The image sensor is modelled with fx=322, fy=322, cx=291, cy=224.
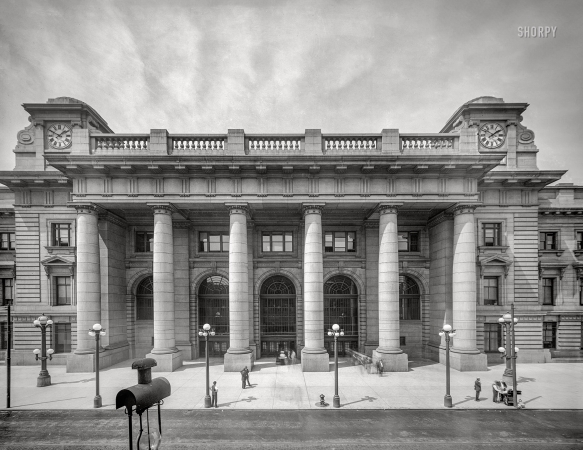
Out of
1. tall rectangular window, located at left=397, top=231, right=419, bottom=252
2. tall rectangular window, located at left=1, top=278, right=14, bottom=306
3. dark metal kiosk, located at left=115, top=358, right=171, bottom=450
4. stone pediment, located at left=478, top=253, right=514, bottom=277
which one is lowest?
tall rectangular window, located at left=1, top=278, right=14, bottom=306

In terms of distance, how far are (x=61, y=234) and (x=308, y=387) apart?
2238 cm

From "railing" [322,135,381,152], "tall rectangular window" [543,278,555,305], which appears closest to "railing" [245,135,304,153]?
"railing" [322,135,381,152]

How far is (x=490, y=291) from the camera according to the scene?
25828 millimetres

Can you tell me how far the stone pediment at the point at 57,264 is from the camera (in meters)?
25.1

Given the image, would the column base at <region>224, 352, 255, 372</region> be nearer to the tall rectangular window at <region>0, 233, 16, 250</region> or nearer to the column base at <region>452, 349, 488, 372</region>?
the column base at <region>452, 349, 488, 372</region>

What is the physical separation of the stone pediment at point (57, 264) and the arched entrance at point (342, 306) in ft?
67.3

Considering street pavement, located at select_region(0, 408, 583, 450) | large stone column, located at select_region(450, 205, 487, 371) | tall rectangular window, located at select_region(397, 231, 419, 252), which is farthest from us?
tall rectangular window, located at select_region(397, 231, 419, 252)

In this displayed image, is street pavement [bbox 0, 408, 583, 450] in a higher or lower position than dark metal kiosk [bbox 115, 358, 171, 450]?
lower

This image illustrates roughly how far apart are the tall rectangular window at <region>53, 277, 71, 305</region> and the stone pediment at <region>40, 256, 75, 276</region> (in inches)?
32.2

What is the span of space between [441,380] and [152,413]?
1679cm

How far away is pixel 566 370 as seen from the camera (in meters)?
22.9

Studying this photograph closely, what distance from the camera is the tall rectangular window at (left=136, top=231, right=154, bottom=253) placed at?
2750cm

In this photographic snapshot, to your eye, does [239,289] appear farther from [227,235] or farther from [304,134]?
[304,134]

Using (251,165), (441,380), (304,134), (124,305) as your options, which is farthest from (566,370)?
(124,305)
